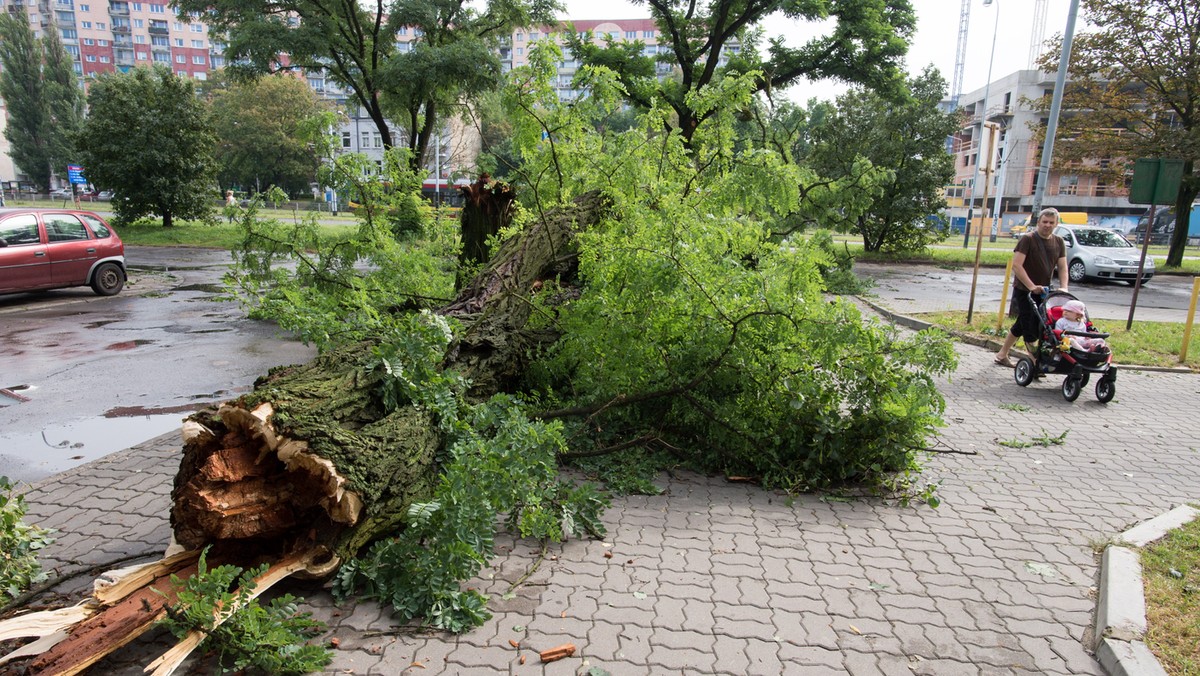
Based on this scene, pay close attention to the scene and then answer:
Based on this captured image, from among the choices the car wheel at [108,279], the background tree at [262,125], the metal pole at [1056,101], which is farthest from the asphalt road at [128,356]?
the background tree at [262,125]

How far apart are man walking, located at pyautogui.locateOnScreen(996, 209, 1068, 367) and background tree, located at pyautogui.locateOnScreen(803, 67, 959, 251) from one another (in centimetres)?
1775

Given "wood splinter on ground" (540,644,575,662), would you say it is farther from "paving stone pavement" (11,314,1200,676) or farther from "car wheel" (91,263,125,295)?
"car wheel" (91,263,125,295)

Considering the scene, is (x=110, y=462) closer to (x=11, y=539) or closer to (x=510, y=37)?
(x=11, y=539)

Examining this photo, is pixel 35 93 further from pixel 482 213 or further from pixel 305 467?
pixel 305 467

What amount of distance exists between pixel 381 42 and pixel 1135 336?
69.2 ft

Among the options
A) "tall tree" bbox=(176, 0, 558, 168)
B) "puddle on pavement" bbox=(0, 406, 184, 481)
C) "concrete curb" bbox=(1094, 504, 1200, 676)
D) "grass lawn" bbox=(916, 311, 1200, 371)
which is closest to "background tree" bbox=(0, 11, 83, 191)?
"tall tree" bbox=(176, 0, 558, 168)

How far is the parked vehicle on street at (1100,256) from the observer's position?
66.3 feet

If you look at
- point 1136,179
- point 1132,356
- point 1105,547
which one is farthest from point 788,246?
point 1136,179

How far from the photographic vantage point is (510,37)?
2425 cm

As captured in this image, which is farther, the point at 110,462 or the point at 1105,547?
the point at 110,462

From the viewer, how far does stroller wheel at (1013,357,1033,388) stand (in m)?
7.92

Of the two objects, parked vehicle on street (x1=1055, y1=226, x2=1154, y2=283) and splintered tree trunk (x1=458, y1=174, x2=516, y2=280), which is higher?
splintered tree trunk (x1=458, y1=174, x2=516, y2=280)

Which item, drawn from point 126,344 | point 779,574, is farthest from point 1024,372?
point 126,344

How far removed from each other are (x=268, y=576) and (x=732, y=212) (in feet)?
15.9
